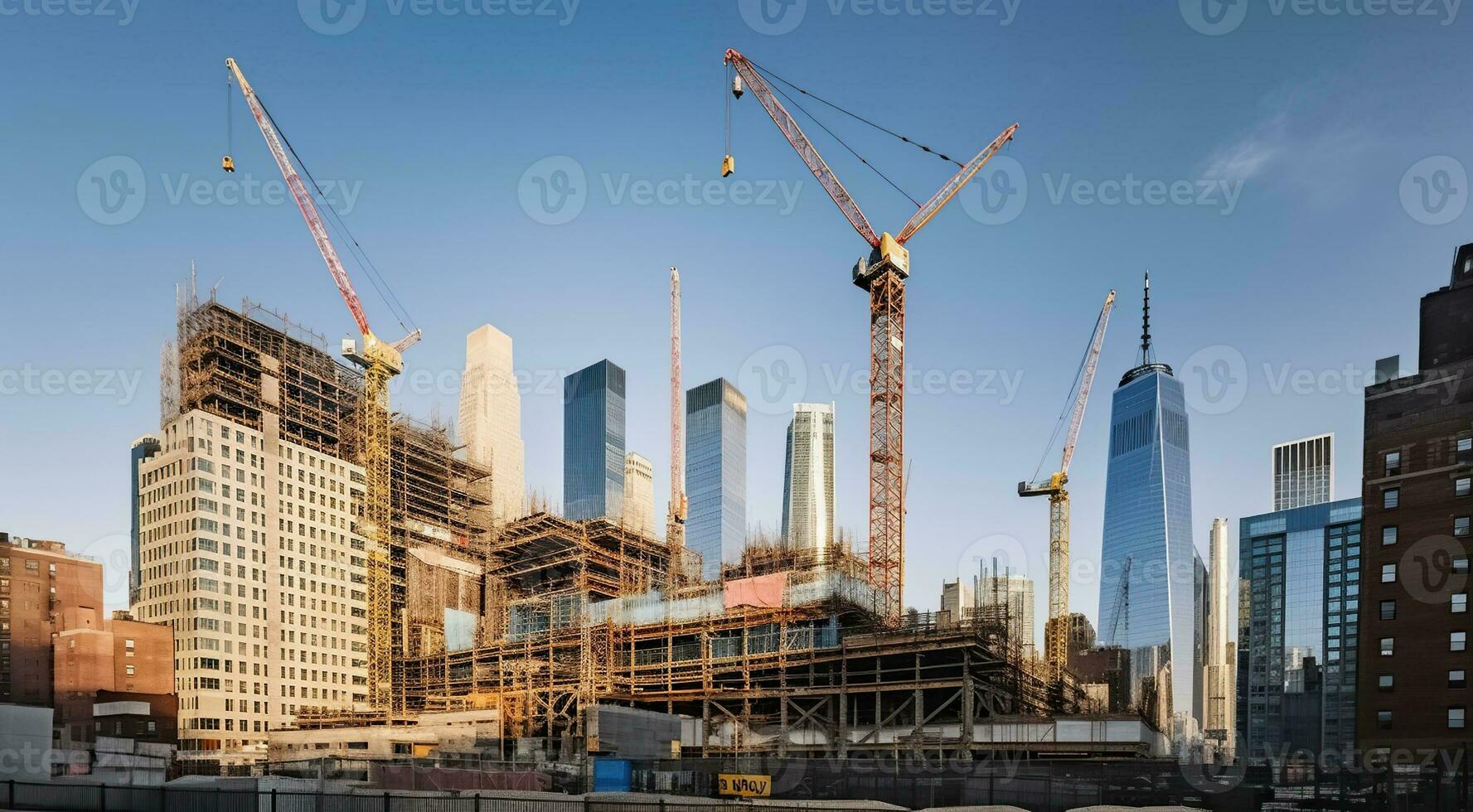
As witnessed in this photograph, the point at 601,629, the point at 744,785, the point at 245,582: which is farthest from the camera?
the point at 245,582

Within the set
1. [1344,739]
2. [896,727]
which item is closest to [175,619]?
[896,727]

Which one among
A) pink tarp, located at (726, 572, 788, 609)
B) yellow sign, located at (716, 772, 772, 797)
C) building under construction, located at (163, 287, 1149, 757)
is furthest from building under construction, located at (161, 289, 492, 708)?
yellow sign, located at (716, 772, 772, 797)

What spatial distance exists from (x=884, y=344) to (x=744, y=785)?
8520cm

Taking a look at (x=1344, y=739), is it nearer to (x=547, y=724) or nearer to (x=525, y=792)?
(x=547, y=724)

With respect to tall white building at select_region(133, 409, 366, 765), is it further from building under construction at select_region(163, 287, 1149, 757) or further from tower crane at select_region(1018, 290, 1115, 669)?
tower crane at select_region(1018, 290, 1115, 669)

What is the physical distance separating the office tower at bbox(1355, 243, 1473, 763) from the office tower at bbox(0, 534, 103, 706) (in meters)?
139

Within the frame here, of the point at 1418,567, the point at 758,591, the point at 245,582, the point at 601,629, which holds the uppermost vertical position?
the point at 1418,567

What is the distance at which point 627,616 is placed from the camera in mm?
111000

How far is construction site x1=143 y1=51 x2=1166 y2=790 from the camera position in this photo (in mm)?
85812

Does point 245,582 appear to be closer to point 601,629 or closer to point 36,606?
point 36,606

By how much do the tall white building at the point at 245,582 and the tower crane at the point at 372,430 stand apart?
12.4 ft

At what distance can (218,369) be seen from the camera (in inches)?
5037

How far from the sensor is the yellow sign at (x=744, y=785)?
1718 inches

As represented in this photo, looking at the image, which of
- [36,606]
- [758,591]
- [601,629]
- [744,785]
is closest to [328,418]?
[36,606]
